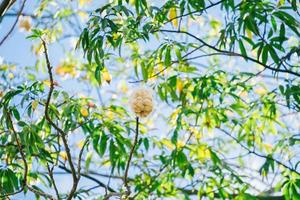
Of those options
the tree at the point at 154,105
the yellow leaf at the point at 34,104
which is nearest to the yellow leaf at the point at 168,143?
the tree at the point at 154,105

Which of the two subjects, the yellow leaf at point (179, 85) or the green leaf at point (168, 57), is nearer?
the green leaf at point (168, 57)

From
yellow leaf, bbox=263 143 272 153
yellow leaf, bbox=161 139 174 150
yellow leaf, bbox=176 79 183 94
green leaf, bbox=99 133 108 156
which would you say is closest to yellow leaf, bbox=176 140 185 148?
yellow leaf, bbox=161 139 174 150

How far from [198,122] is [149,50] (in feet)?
1.11

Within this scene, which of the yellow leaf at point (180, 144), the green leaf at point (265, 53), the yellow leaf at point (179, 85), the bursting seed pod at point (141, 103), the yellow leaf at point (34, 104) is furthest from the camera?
the yellow leaf at point (180, 144)

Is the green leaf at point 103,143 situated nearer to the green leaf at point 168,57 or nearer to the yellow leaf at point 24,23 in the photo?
the green leaf at point 168,57

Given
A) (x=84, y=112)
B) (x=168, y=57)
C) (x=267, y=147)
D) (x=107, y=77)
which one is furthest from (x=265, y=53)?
(x=267, y=147)

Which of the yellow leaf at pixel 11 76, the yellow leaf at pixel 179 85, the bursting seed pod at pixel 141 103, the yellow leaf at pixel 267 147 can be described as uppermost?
the yellow leaf at pixel 11 76

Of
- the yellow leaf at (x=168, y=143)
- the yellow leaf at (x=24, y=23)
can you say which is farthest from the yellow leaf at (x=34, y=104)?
the yellow leaf at (x=24, y=23)

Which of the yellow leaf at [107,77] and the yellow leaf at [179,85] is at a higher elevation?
the yellow leaf at [107,77]

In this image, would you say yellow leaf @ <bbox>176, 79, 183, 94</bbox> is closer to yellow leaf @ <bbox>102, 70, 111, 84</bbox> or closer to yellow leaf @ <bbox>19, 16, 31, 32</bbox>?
yellow leaf @ <bbox>102, 70, 111, 84</bbox>

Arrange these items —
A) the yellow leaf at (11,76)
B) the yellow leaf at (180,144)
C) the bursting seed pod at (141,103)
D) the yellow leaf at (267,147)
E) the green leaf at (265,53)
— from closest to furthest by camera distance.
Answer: the bursting seed pod at (141,103) < the green leaf at (265,53) < the yellow leaf at (180,144) < the yellow leaf at (11,76) < the yellow leaf at (267,147)

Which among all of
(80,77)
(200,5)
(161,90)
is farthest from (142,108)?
(80,77)

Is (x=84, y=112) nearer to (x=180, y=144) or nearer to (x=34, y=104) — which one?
(x=34, y=104)

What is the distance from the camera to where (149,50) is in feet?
6.95
